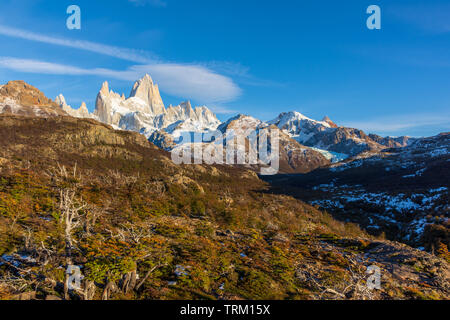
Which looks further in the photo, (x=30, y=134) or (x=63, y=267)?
(x=30, y=134)

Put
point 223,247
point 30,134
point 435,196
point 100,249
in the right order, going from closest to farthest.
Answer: point 100,249, point 223,247, point 435,196, point 30,134

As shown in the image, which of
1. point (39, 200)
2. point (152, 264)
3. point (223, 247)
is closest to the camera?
point (152, 264)

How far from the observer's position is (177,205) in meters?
35.5

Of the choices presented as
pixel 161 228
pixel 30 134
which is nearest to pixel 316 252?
pixel 161 228

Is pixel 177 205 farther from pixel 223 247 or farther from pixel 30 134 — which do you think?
pixel 30 134

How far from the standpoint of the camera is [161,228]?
2308 cm
